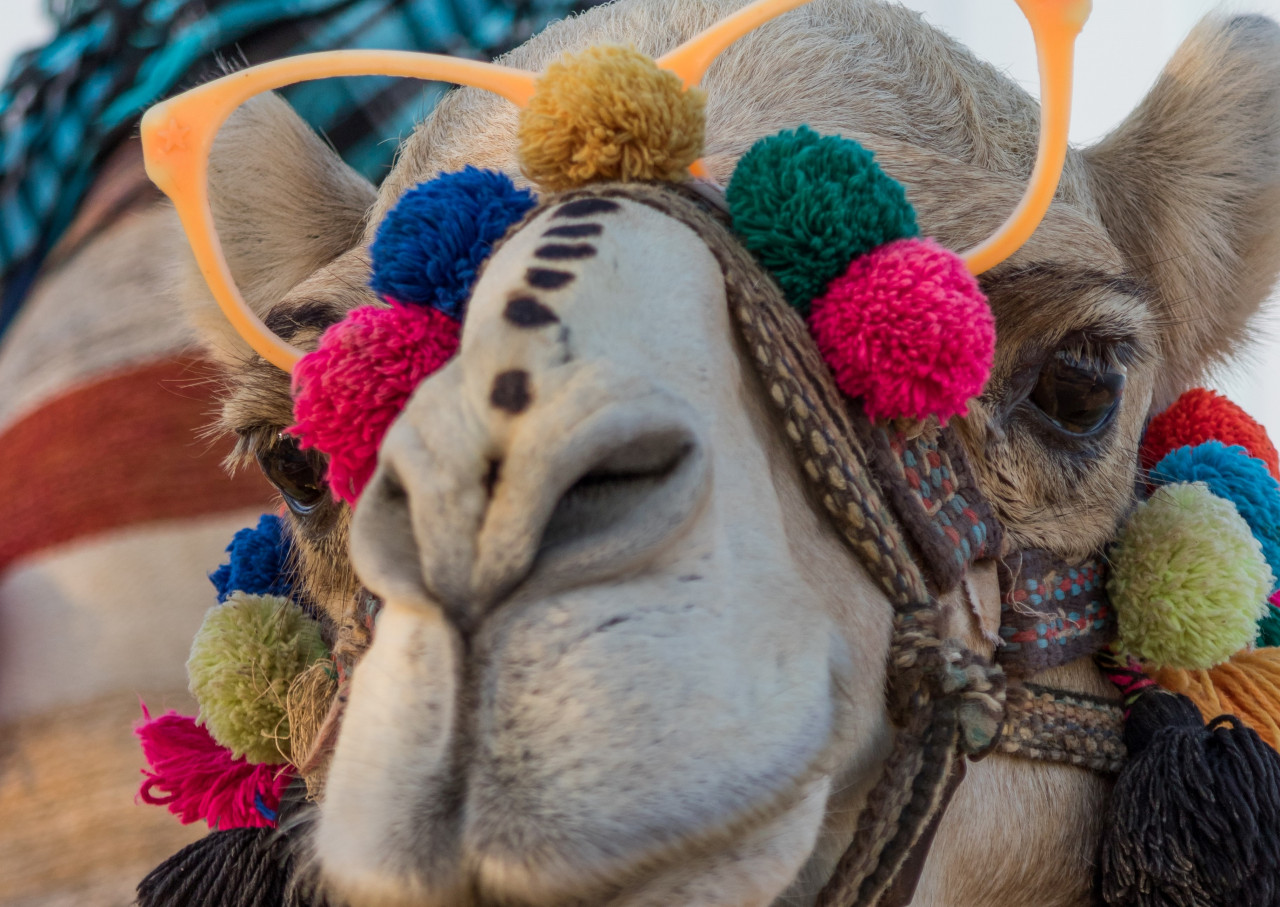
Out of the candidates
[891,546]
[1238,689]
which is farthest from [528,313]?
[1238,689]

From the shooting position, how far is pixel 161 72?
3.35m

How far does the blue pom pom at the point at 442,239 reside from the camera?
5.03 feet

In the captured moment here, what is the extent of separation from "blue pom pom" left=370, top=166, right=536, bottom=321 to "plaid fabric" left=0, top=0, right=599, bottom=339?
1.95 m

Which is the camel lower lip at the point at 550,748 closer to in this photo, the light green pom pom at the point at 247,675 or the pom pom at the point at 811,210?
the pom pom at the point at 811,210

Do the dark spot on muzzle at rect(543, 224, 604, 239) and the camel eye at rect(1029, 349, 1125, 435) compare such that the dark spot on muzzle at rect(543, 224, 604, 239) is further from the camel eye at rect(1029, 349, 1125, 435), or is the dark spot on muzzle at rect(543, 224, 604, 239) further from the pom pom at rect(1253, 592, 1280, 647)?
the pom pom at rect(1253, 592, 1280, 647)

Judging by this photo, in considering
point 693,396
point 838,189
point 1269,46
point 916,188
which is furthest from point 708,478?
point 1269,46

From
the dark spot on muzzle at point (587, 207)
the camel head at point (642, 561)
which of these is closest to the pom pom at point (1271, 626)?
the camel head at point (642, 561)

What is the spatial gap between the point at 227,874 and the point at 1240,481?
1.88 metres

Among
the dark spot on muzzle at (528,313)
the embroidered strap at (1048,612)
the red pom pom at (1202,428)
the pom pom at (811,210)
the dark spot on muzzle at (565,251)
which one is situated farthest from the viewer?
the red pom pom at (1202,428)

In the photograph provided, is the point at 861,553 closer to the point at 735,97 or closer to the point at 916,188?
the point at 916,188

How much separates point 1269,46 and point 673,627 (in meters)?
1.96

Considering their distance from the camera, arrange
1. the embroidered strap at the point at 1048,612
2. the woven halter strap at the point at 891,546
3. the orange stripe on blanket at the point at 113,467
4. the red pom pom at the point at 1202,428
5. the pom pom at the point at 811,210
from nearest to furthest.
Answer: the woven halter strap at the point at 891,546, the pom pom at the point at 811,210, the embroidered strap at the point at 1048,612, the red pom pom at the point at 1202,428, the orange stripe on blanket at the point at 113,467

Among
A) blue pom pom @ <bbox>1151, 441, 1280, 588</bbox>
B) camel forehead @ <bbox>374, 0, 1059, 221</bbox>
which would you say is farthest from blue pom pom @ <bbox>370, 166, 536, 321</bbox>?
blue pom pom @ <bbox>1151, 441, 1280, 588</bbox>

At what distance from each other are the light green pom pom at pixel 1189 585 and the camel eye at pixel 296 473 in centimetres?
136
